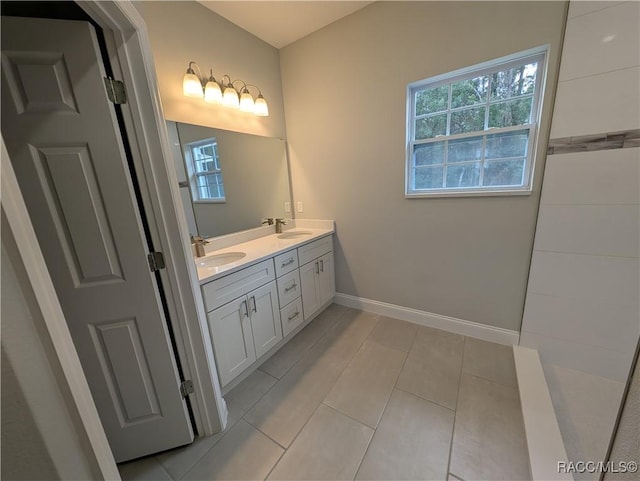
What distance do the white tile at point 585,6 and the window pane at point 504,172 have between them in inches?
30.9

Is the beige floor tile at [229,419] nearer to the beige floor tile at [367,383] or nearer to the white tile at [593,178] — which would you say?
the beige floor tile at [367,383]

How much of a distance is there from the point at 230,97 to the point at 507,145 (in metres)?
2.13

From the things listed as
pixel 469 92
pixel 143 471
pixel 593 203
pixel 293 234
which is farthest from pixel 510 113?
pixel 143 471

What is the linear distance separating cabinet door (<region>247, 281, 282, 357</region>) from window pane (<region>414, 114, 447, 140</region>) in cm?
172

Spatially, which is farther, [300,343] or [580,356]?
[300,343]

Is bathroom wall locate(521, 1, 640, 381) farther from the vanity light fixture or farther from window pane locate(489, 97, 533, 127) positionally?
the vanity light fixture

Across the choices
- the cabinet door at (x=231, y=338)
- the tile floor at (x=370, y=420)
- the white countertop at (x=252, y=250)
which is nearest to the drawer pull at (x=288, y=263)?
the white countertop at (x=252, y=250)

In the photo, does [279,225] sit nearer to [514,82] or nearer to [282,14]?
[282,14]

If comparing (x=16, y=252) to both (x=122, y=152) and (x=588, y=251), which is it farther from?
(x=588, y=251)

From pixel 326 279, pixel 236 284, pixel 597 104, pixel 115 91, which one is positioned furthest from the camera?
pixel 326 279

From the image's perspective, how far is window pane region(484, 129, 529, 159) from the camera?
5.52 feet

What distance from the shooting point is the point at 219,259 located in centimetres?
196

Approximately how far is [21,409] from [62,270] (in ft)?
2.21

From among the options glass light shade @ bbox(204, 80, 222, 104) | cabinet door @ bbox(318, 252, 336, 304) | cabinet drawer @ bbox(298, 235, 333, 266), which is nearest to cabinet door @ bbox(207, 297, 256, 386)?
cabinet drawer @ bbox(298, 235, 333, 266)
